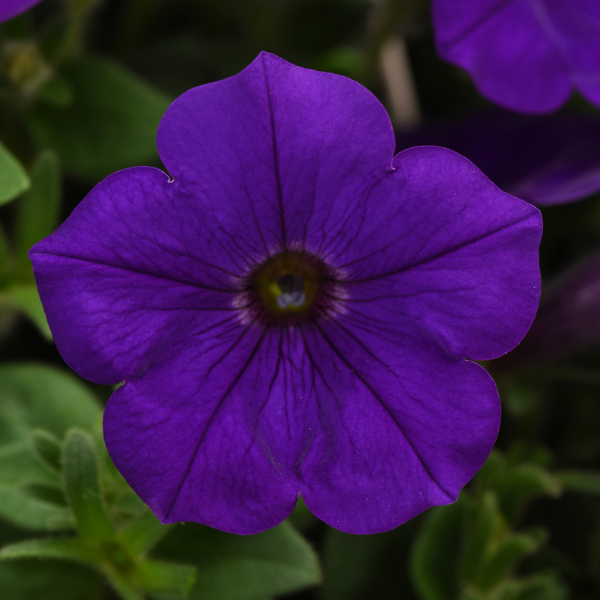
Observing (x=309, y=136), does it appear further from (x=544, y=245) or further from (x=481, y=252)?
(x=544, y=245)

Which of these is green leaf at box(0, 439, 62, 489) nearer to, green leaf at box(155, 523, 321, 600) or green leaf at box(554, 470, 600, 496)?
green leaf at box(155, 523, 321, 600)

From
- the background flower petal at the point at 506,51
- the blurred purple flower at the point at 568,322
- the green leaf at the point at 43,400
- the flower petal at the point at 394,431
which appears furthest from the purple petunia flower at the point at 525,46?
the green leaf at the point at 43,400

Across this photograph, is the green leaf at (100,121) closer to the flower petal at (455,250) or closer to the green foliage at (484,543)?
the flower petal at (455,250)

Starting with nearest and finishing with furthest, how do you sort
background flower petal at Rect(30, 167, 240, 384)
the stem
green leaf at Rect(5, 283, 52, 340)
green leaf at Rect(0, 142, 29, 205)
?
1. background flower petal at Rect(30, 167, 240, 384)
2. green leaf at Rect(0, 142, 29, 205)
3. green leaf at Rect(5, 283, 52, 340)
4. the stem

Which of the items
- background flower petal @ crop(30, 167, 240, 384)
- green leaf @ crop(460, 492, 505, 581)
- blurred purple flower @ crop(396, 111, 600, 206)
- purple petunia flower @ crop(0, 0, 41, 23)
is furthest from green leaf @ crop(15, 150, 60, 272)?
green leaf @ crop(460, 492, 505, 581)

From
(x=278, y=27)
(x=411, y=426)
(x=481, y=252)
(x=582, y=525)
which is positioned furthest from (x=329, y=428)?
(x=278, y=27)

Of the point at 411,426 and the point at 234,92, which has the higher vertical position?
the point at 234,92
